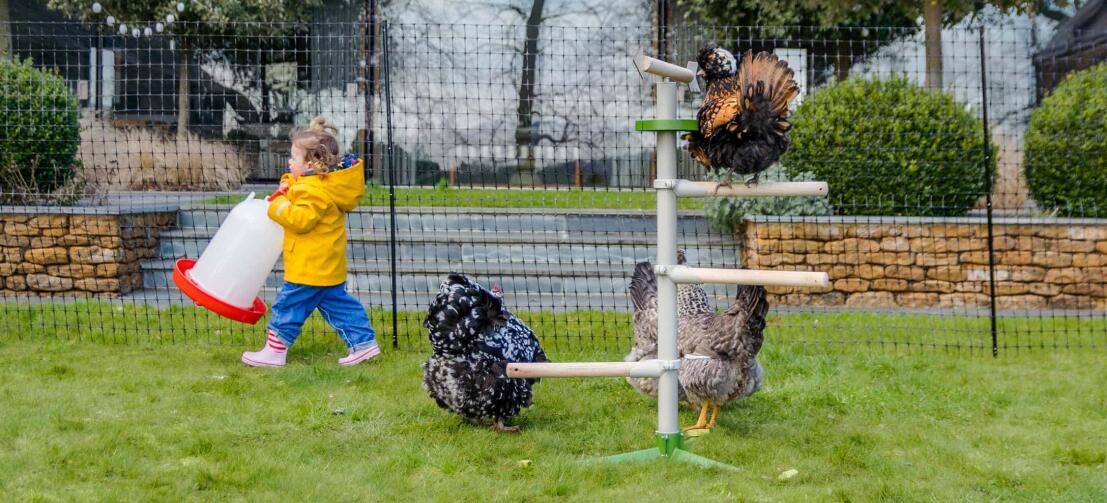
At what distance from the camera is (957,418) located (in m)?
5.20

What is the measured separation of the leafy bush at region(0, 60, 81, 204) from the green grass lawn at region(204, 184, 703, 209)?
1348 mm

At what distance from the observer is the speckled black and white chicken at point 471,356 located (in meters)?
4.69

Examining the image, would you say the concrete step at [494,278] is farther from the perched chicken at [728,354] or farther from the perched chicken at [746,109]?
the perched chicken at [746,109]

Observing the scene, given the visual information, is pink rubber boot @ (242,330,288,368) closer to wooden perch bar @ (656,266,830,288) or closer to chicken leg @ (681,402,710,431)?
chicken leg @ (681,402,710,431)

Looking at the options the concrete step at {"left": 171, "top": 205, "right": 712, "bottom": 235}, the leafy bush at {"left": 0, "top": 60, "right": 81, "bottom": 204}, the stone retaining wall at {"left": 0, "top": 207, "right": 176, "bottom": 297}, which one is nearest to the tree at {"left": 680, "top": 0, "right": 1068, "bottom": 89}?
the concrete step at {"left": 171, "top": 205, "right": 712, "bottom": 235}

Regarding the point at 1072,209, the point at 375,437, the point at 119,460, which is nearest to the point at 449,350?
the point at 375,437

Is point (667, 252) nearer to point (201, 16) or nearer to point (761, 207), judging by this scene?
point (761, 207)

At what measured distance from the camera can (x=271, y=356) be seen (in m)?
6.18

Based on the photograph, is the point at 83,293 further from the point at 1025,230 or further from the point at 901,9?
the point at 901,9

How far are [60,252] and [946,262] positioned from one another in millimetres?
7149

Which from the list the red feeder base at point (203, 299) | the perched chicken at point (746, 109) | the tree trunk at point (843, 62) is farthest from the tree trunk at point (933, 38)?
the red feeder base at point (203, 299)

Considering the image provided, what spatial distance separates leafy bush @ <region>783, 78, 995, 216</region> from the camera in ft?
28.8

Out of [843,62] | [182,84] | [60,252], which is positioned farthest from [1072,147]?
[182,84]

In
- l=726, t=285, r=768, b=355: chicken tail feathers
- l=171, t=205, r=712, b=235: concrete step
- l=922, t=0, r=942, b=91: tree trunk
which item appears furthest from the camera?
l=922, t=0, r=942, b=91: tree trunk
